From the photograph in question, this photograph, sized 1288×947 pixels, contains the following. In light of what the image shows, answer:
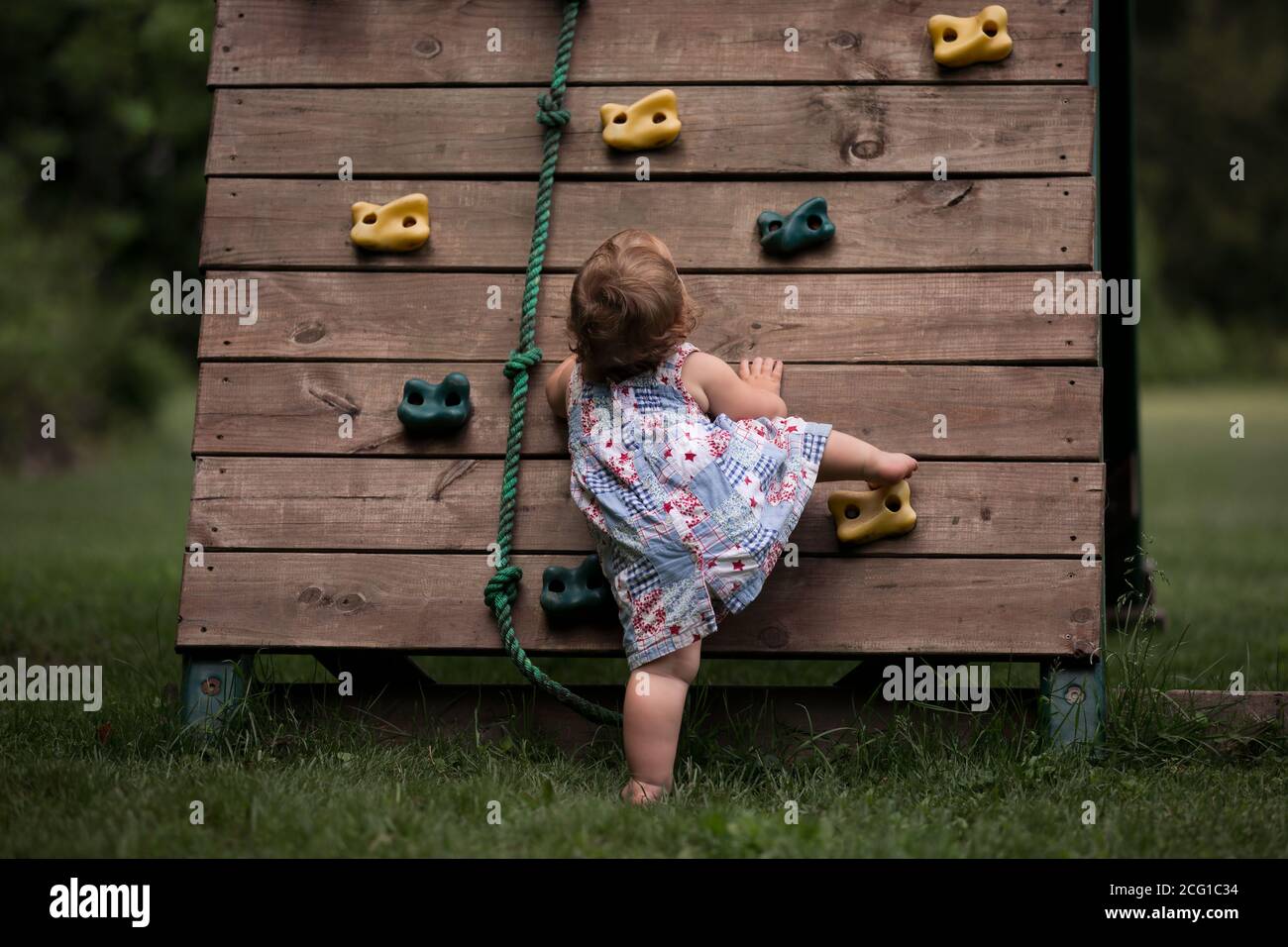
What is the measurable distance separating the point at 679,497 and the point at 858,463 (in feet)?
1.53

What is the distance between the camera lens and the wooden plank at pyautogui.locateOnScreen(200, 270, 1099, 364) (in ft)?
10.9

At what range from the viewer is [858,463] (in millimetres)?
3146

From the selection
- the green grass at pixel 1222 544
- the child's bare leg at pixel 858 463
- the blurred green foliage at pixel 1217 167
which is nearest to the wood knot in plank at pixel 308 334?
the child's bare leg at pixel 858 463

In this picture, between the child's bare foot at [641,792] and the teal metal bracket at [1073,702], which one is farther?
Answer: the teal metal bracket at [1073,702]

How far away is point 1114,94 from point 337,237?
2.49m

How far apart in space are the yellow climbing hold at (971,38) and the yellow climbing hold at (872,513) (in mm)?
1130

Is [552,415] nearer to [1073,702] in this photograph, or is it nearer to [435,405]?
[435,405]

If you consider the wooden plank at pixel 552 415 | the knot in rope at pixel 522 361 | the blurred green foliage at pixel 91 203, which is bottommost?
the wooden plank at pixel 552 415

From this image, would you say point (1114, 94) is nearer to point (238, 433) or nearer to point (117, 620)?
point (238, 433)

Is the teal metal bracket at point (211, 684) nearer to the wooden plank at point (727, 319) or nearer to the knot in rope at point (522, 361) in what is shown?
the wooden plank at point (727, 319)

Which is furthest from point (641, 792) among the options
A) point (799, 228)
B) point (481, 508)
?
point (799, 228)

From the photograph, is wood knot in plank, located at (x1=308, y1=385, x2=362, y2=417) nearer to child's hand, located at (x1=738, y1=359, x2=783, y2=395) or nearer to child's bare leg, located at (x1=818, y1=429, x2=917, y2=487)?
child's hand, located at (x1=738, y1=359, x2=783, y2=395)

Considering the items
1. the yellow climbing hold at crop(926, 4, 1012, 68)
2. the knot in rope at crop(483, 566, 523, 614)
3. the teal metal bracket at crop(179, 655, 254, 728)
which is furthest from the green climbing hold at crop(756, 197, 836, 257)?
the teal metal bracket at crop(179, 655, 254, 728)

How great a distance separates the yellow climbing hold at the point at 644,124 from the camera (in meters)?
3.44
